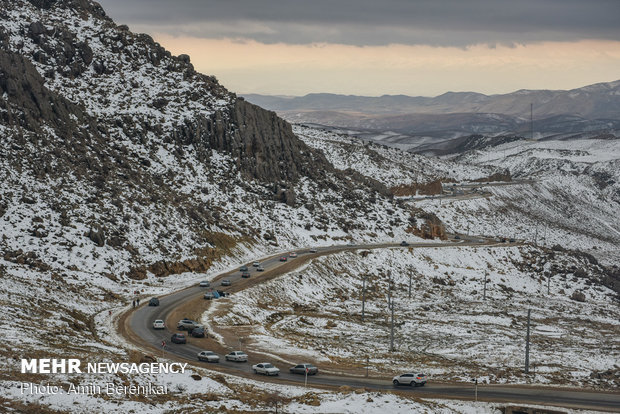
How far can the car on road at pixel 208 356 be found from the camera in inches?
2071

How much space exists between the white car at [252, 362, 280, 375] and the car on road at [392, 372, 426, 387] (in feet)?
29.1

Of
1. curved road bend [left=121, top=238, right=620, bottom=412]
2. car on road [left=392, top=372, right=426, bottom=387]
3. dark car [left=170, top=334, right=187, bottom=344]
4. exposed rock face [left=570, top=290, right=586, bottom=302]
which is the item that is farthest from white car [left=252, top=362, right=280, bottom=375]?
exposed rock face [left=570, top=290, right=586, bottom=302]

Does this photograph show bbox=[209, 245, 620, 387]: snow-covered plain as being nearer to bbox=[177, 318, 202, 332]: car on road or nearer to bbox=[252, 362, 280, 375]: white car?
bbox=[177, 318, 202, 332]: car on road

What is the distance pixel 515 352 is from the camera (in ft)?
225

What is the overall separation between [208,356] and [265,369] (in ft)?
17.3

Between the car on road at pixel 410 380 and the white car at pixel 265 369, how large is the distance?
8883mm

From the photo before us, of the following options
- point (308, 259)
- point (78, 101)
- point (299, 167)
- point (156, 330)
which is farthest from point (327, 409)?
point (299, 167)

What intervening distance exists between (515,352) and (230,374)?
3290 cm

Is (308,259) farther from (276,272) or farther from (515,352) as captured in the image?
(515,352)

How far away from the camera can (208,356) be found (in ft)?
173

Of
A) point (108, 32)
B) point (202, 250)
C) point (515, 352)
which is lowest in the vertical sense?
point (515, 352)

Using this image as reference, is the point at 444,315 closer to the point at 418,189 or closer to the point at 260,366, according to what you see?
the point at 260,366

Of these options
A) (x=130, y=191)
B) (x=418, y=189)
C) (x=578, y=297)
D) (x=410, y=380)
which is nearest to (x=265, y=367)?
(x=410, y=380)

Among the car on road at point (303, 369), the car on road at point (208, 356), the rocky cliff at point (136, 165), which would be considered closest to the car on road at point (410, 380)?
the car on road at point (303, 369)
